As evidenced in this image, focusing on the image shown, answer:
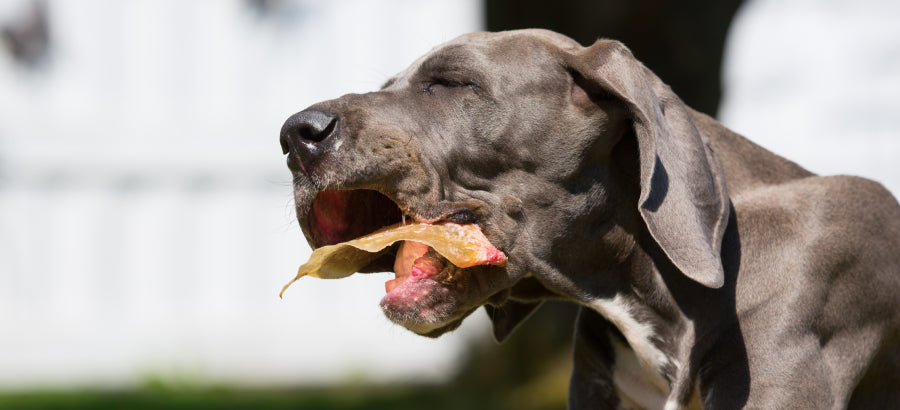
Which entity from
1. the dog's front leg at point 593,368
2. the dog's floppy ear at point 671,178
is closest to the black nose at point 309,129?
the dog's floppy ear at point 671,178

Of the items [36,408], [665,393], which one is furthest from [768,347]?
[36,408]

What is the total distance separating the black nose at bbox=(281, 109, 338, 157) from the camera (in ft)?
10.7

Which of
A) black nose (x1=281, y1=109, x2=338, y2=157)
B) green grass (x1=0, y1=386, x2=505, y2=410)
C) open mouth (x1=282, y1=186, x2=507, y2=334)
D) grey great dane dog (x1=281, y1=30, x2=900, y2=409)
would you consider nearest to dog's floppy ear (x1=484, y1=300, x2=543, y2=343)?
grey great dane dog (x1=281, y1=30, x2=900, y2=409)

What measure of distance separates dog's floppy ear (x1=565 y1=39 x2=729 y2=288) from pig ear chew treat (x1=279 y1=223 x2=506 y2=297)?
1.50ft

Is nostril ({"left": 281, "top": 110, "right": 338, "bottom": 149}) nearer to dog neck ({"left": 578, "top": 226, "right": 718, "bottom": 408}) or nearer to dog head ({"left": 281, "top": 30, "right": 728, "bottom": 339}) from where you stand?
dog head ({"left": 281, "top": 30, "right": 728, "bottom": 339})

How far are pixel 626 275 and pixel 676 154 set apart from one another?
1.53 feet

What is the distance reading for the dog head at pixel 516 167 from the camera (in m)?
3.29

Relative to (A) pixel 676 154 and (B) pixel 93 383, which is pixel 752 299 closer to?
(A) pixel 676 154

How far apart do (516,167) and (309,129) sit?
0.61m

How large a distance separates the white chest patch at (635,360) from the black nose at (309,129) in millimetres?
1002

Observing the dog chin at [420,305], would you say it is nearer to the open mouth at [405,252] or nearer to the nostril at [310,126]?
the open mouth at [405,252]

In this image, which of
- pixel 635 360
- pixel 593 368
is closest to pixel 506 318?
pixel 593 368

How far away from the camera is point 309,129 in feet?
10.7

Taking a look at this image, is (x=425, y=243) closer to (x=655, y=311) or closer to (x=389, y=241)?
(x=389, y=241)
